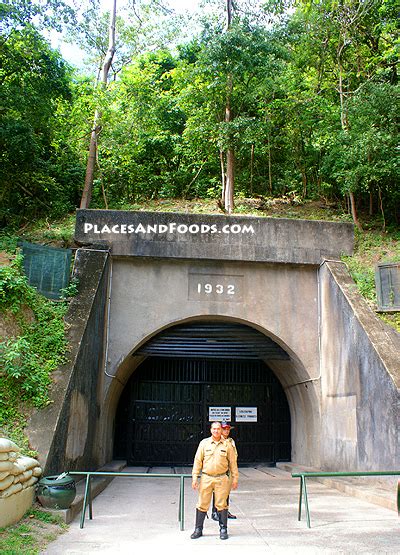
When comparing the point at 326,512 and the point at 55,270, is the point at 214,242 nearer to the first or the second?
the point at 55,270

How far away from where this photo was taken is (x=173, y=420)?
43.3ft

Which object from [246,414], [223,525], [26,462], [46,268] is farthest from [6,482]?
[246,414]

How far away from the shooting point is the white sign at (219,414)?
13.4m

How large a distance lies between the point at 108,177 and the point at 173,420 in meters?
9.88

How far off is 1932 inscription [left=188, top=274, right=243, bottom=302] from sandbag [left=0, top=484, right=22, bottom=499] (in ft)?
19.9

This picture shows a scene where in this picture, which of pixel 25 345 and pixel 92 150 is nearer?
pixel 25 345

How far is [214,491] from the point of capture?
5.25 meters

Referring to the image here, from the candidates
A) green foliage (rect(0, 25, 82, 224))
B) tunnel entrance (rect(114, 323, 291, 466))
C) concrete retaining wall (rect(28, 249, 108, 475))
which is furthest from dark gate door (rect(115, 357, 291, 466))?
green foliage (rect(0, 25, 82, 224))

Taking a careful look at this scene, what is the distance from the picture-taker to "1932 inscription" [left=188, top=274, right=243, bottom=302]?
1094 cm

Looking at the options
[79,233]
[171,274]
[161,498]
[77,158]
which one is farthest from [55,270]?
[77,158]

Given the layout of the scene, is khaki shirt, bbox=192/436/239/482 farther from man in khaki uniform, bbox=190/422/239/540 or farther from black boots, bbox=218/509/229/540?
black boots, bbox=218/509/229/540

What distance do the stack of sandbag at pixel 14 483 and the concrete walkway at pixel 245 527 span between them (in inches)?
21.4

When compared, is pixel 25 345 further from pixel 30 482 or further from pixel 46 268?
pixel 46 268

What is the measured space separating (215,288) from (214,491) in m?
6.04
